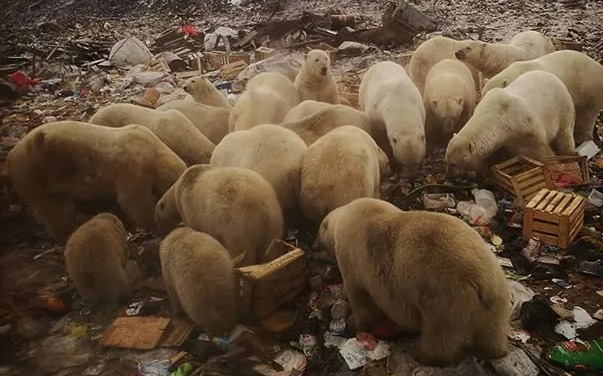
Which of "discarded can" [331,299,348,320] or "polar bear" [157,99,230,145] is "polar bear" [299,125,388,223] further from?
"polar bear" [157,99,230,145]

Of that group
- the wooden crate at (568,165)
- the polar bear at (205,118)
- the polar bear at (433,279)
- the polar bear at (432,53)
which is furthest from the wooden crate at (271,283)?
the polar bear at (432,53)

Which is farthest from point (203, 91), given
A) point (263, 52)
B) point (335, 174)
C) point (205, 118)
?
point (335, 174)

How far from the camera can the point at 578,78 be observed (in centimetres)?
462

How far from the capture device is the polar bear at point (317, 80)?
16.1 feet

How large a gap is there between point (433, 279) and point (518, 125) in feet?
7.57

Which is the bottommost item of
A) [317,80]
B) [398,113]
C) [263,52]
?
[398,113]

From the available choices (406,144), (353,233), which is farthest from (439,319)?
(406,144)

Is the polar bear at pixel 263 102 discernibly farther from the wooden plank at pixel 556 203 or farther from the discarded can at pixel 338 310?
the wooden plank at pixel 556 203

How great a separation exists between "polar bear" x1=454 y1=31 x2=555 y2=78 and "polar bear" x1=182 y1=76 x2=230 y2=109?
2.33m

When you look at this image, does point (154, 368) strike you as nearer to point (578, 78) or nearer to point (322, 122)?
point (322, 122)

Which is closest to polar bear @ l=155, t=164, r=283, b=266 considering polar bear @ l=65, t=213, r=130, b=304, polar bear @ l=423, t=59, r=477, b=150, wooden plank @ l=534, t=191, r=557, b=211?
polar bear @ l=65, t=213, r=130, b=304

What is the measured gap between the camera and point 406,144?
156 inches

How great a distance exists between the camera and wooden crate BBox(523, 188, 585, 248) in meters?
3.14

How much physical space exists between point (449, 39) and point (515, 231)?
2596 mm
